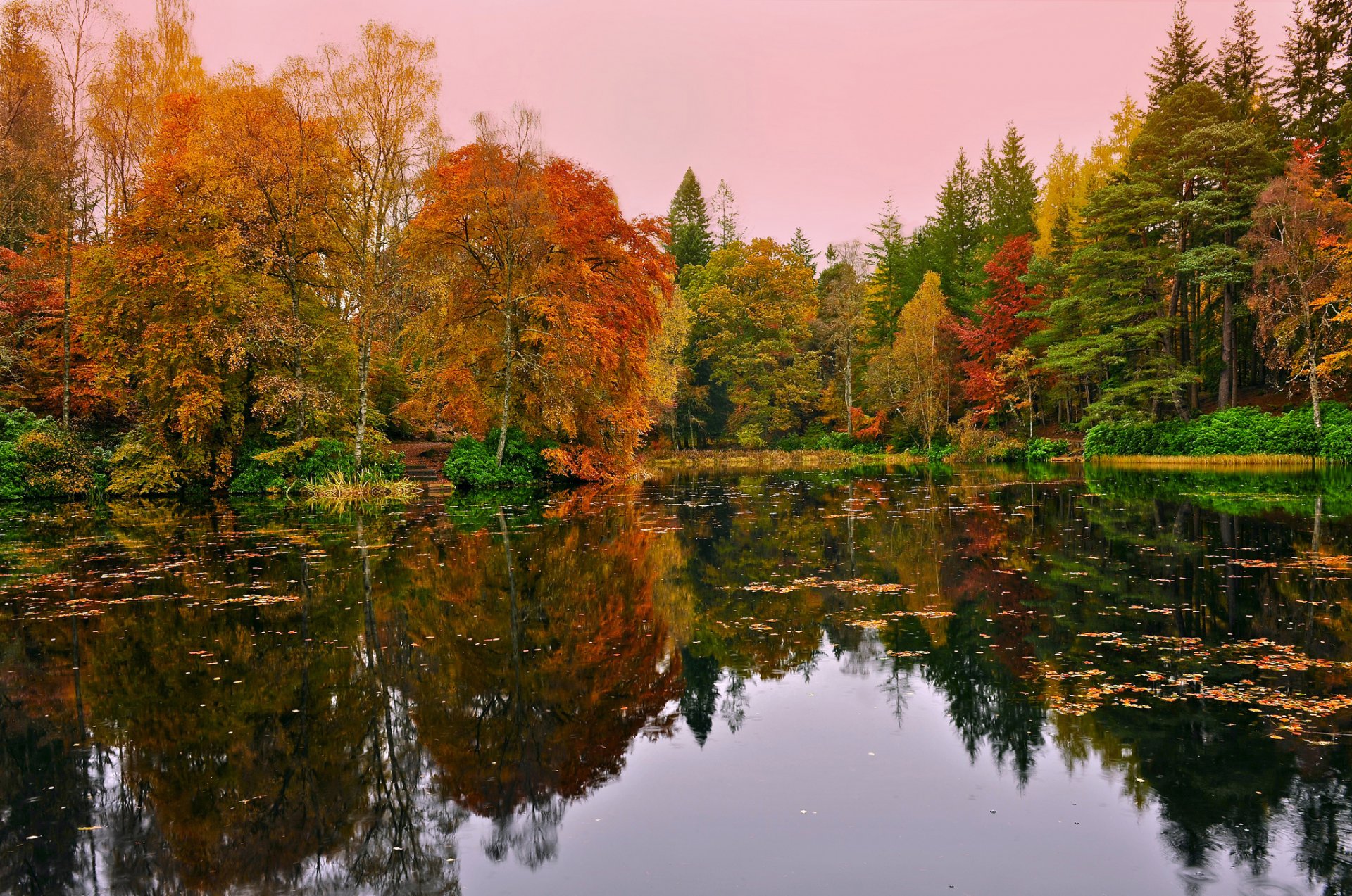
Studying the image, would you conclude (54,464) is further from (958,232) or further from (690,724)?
(958,232)

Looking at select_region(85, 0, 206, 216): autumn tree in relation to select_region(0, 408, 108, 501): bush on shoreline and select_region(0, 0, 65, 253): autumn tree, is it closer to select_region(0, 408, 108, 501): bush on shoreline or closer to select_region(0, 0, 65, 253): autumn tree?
select_region(0, 0, 65, 253): autumn tree

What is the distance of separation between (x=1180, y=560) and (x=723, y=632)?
6.34 m

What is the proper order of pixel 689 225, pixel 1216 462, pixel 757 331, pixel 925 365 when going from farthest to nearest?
pixel 689 225
pixel 757 331
pixel 925 365
pixel 1216 462

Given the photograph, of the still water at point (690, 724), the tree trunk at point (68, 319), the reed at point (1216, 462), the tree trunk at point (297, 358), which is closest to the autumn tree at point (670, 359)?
the tree trunk at point (297, 358)

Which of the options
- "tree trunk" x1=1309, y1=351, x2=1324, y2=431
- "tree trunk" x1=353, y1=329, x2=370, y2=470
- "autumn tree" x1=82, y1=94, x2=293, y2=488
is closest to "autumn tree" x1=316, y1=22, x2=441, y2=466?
"tree trunk" x1=353, y1=329, x2=370, y2=470

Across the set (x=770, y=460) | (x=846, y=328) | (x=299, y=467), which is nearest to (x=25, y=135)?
(x=299, y=467)

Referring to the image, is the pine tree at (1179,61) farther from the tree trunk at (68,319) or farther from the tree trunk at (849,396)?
the tree trunk at (68,319)

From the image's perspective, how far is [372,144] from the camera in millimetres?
23766

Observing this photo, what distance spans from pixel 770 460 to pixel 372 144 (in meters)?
27.2

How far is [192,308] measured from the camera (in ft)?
74.9

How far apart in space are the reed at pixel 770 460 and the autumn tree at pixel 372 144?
18.1m

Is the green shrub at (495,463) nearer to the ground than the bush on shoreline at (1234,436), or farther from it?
nearer to the ground

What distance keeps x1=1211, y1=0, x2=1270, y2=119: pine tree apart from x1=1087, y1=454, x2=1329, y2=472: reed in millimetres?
17414

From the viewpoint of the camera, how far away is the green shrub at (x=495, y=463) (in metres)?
26.3
